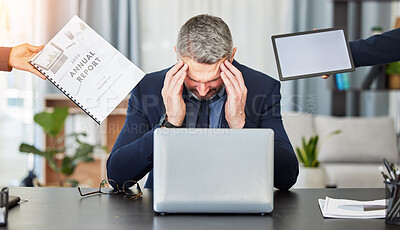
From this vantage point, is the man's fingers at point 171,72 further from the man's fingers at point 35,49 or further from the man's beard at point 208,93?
the man's fingers at point 35,49

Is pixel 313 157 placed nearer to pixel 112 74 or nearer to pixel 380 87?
pixel 380 87

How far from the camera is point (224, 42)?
174 cm

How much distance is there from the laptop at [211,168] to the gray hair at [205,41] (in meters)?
0.53

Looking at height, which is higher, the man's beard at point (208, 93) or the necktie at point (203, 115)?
the man's beard at point (208, 93)

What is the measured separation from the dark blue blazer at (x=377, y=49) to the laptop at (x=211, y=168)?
0.89 metres

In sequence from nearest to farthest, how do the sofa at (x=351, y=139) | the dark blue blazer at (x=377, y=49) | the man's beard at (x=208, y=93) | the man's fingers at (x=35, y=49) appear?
the man's fingers at (x=35, y=49), the man's beard at (x=208, y=93), the dark blue blazer at (x=377, y=49), the sofa at (x=351, y=139)

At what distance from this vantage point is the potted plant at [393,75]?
→ 4.09 meters

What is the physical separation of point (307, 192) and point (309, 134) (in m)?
2.49

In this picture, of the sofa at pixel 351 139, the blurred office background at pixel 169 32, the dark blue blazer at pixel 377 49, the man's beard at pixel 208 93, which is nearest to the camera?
the man's beard at pixel 208 93

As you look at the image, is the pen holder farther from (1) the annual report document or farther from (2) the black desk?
(1) the annual report document

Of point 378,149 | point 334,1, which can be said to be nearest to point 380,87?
point 378,149

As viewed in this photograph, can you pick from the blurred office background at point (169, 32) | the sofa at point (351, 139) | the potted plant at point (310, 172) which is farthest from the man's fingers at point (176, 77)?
the blurred office background at point (169, 32)

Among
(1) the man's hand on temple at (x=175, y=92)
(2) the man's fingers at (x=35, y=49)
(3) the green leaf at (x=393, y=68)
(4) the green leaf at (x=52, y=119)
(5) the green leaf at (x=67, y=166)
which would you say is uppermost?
(3) the green leaf at (x=393, y=68)

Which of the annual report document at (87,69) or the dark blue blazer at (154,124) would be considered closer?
the annual report document at (87,69)
